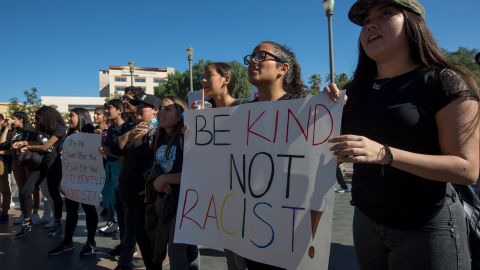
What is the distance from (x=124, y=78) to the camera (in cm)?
8888

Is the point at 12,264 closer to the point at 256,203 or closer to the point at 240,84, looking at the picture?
the point at 256,203

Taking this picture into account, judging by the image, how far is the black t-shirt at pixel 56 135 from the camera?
206 inches

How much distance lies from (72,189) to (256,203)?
3.38 m

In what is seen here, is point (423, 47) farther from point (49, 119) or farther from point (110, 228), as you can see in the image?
point (49, 119)

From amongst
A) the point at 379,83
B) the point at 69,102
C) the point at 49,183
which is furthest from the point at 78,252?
the point at 69,102

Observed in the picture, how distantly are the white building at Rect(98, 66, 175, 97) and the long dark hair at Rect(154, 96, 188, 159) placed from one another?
278 feet

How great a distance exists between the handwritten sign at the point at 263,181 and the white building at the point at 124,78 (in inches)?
3369

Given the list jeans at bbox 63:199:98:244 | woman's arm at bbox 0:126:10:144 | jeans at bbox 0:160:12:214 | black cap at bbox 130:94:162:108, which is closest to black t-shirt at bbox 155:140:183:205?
black cap at bbox 130:94:162:108

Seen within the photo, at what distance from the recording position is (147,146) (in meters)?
3.35

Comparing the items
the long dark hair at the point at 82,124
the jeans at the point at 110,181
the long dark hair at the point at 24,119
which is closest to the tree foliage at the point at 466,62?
the jeans at the point at 110,181

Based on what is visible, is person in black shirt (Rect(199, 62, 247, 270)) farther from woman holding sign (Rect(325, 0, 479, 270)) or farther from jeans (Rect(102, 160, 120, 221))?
jeans (Rect(102, 160, 120, 221))

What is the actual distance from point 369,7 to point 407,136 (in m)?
0.57

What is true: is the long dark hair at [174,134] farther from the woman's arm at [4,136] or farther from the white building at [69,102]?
the white building at [69,102]

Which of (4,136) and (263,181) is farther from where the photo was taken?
(4,136)
